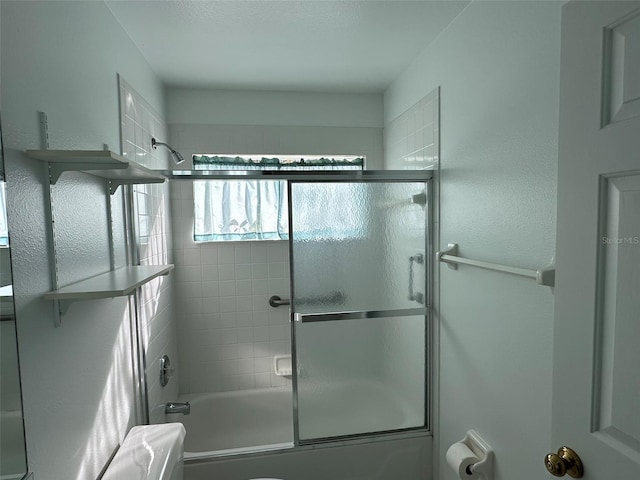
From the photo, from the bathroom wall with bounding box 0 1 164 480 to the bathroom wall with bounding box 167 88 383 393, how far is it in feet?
3.09

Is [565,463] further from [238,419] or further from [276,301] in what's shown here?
[238,419]

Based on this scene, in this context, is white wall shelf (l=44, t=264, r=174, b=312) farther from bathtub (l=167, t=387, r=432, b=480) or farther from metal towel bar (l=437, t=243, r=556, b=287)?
metal towel bar (l=437, t=243, r=556, b=287)

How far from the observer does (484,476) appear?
4.86 feet

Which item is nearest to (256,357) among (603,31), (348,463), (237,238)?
(237,238)

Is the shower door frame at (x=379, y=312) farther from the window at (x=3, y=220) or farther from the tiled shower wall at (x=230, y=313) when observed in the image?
the window at (x=3, y=220)

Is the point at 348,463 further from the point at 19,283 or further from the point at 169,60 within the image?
the point at 169,60

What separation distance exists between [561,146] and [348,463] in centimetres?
182

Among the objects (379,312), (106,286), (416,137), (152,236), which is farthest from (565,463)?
(152,236)

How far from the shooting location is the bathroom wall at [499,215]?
46.7 inches

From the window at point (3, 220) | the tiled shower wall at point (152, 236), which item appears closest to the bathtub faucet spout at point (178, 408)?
the tiled shower wall at point (152, 236)

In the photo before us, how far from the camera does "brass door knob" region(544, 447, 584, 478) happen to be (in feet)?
2.56

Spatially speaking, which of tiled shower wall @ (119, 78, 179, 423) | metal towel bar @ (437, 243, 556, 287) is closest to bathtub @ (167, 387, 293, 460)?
tiled shower wall @ (119, 78, 179, 423)

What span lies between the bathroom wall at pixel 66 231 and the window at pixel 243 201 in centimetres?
101

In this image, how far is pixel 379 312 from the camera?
6.39 ft
